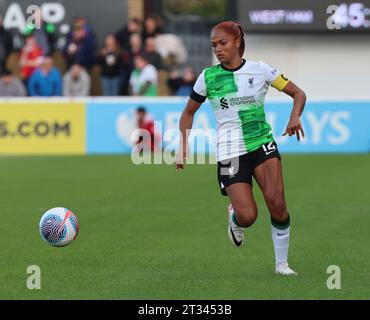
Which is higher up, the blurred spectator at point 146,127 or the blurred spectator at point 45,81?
the blurred spectator at point 45,81

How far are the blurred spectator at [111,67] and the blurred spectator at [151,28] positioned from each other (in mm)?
852

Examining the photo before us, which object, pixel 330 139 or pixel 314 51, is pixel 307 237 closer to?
pixel 330 139

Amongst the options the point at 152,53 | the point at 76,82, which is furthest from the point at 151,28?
the point at 76,82

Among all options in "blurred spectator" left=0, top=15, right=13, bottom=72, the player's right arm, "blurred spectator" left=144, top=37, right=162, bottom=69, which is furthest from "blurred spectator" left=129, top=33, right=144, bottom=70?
the player's right arm

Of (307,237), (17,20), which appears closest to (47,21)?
(17,20)

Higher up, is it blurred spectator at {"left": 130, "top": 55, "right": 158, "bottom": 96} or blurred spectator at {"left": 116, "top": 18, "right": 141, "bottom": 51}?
blurred spectator at {"left": 116, "top": 18, "right": 141, "bottom": 51}

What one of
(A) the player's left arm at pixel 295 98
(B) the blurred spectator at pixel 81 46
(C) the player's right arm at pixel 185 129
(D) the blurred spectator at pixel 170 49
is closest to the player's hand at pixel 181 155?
(C) the player's right arm at pixel 185 129

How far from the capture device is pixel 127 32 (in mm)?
28672

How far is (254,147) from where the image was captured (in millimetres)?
10586

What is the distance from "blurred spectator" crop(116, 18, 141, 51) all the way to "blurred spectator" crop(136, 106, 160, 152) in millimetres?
3451

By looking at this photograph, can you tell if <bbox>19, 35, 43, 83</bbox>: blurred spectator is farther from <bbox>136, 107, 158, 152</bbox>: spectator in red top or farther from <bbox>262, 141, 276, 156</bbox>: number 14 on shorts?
<bbox>262, 141, 276, 156</bbox>: number 14 on shorts

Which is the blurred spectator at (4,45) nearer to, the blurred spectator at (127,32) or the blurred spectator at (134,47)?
the blurred spectator at (127,32)

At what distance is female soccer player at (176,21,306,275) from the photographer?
10.5 meters

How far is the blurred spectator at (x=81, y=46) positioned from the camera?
28125mm
